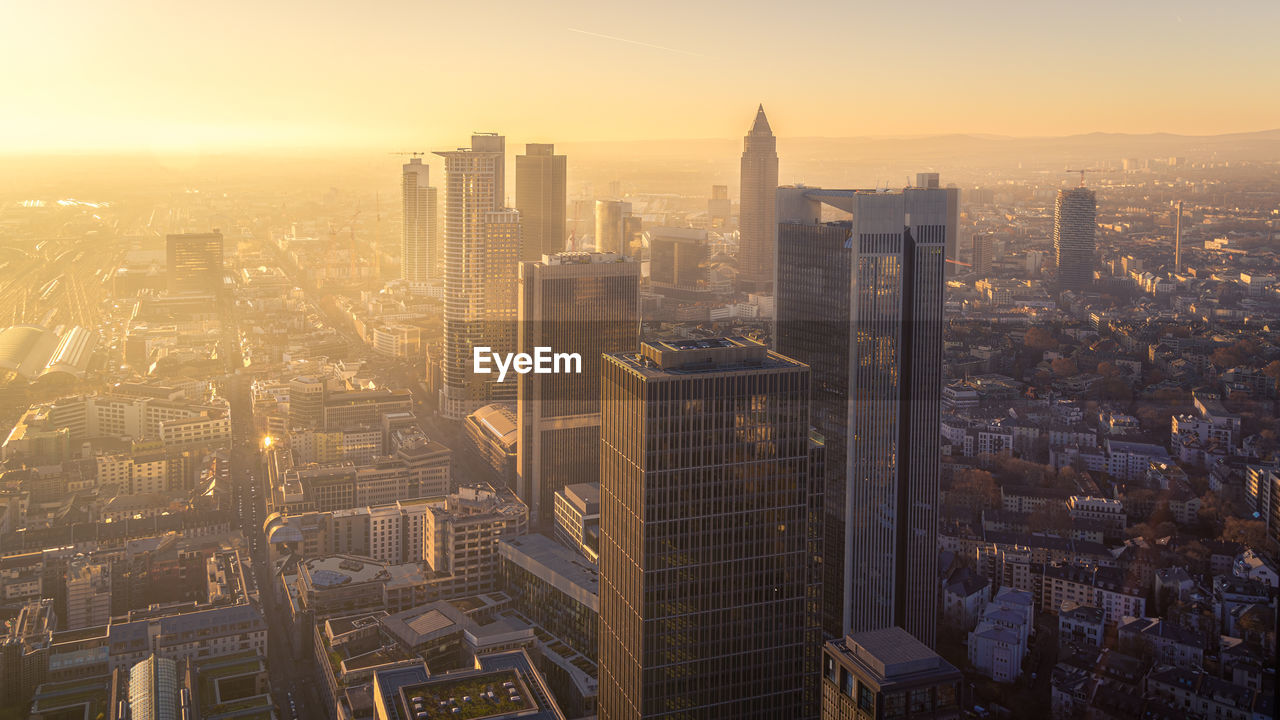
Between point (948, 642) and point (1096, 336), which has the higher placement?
point (1096, 336)

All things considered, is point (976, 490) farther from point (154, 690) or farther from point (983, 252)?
point (154, 690)

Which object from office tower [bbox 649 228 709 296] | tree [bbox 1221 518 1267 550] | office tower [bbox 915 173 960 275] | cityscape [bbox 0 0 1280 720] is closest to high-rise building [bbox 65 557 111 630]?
cityscape [bbox 0 0 1280 720]

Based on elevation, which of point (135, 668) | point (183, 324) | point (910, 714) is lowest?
point (135, 668)

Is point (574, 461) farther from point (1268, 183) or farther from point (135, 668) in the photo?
point (1268, 183)

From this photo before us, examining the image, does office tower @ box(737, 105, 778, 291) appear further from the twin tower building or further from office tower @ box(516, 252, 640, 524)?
office tower @ box(516, 252, 640, 524)

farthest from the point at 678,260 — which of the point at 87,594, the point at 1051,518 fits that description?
the point at 87,594

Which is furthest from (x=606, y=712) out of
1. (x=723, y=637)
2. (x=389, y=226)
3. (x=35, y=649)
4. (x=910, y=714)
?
(x=389, y=226)
